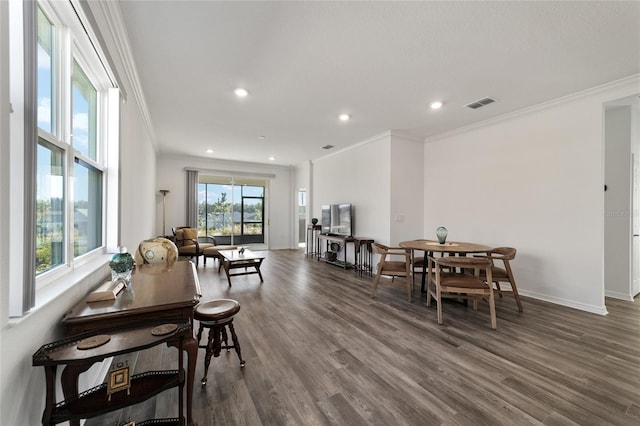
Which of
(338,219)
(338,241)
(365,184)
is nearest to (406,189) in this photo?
(365,184)

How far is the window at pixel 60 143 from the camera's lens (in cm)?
94

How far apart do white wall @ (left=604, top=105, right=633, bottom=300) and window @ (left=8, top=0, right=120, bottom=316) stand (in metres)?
5.82

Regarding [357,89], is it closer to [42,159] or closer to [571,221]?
[42,159]

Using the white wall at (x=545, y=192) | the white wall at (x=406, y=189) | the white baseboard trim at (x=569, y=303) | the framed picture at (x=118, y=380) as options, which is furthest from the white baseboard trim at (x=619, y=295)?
the framed picture at (x=118, y=380)

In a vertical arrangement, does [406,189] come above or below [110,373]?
above

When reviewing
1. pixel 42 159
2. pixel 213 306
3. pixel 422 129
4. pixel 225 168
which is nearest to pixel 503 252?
pixel 422 129

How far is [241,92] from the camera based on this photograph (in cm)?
334

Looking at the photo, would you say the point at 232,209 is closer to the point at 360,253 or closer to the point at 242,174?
the point at 242,174

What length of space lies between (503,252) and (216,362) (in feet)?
12.0

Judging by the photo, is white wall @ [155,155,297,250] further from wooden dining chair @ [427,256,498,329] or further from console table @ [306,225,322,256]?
wooden dining chair @ [427,256,498,329]

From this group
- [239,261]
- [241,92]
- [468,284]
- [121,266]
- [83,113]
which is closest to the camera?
[121,266]

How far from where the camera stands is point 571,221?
11.0 feet

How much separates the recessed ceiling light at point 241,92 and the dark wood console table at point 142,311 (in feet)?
8.32

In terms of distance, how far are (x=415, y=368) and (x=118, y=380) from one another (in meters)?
1.93
